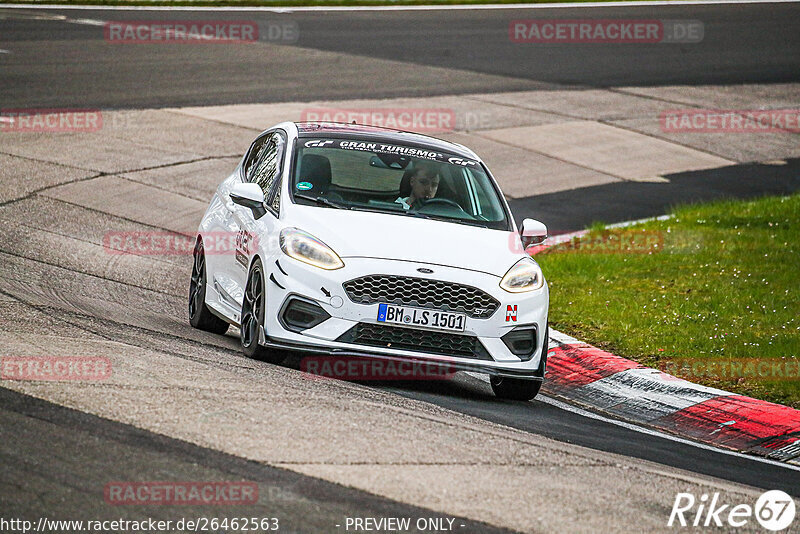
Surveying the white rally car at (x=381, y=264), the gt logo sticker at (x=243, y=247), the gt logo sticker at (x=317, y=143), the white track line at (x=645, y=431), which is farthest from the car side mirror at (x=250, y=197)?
the white track line at (x=645, y=431)

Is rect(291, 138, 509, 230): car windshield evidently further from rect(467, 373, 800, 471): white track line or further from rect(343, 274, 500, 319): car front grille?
rect(467, 373, 800, 471): white track line

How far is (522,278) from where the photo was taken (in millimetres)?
8820

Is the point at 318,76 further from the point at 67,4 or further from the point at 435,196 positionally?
the point at 435,196

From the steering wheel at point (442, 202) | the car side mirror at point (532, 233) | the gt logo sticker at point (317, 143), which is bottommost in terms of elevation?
the car side mirror at point (532, 233)

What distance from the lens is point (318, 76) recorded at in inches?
998

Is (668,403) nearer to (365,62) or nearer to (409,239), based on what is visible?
(409,239)

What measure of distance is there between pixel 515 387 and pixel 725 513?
3.13 metres

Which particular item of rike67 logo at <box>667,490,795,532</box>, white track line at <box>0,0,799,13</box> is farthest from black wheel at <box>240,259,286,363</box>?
white track line at <box>0,0,799,13</box>

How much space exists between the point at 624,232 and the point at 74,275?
7.02m

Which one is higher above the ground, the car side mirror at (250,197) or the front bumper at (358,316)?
the car side mirror at (250,197)

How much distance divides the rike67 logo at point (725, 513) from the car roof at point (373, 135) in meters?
4.59

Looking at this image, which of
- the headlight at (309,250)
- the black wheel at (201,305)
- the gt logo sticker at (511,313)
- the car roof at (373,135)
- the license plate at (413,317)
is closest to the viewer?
the license plate at (413,317)

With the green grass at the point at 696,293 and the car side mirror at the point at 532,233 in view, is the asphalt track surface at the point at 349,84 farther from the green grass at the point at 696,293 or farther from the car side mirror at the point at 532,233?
the green grass at the point at 696,293

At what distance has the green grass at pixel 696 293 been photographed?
10219 millimetres
